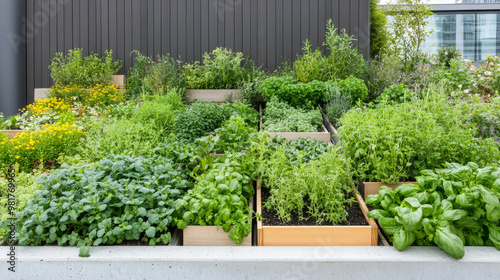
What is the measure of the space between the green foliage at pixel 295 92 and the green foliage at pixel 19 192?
328 cm

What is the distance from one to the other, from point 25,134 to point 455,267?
4.36 meters

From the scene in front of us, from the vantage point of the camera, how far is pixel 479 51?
12.2 metres

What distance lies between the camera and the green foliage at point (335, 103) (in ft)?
17.6

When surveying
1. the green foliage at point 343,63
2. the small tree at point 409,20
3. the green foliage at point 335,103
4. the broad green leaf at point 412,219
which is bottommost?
the broad green leaf at point 412,219

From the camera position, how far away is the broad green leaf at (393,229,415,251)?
96.6 inches

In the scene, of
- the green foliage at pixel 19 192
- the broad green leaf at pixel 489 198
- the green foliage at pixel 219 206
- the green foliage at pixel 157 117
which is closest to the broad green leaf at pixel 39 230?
the green foliage at pixel 19 192

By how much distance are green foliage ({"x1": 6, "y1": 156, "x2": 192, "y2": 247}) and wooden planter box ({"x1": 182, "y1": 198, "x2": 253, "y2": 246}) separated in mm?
158

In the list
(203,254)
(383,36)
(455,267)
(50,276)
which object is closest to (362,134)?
(455,267)

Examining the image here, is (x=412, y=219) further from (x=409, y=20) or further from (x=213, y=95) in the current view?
(x=409, y=20)

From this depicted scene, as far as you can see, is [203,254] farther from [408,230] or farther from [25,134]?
[25,134]

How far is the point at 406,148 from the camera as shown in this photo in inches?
126

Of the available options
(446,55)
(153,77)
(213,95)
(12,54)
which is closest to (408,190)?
(213,95)

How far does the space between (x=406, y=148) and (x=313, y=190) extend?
886 millimetres

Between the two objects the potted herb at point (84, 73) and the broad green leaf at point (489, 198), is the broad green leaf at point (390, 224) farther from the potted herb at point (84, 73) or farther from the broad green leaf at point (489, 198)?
the potted herb at point (84, 73)
